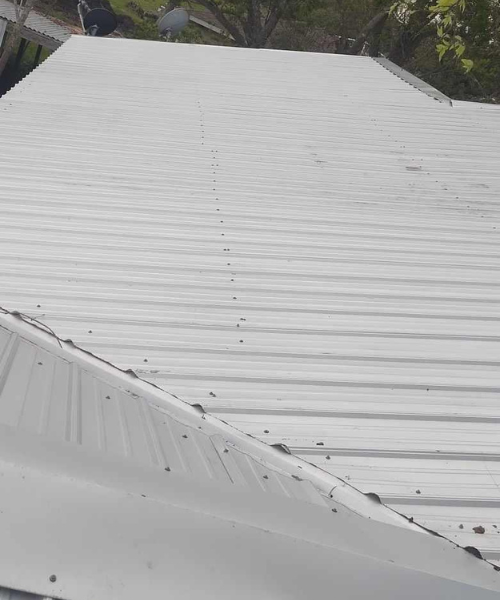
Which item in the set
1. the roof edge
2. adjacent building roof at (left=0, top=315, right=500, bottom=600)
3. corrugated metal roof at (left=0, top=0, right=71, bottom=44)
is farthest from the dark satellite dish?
adjacent building roof at (left=0, top=315, right=500, bottom=600)

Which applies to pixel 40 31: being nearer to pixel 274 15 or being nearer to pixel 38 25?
pixel 38 25

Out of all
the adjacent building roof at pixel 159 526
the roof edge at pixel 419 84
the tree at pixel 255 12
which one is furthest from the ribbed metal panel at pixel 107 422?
the tree at pixel 255 12

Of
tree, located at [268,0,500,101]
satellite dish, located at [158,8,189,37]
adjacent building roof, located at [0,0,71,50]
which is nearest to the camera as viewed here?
satellite dish, located at [158,8,189,37]

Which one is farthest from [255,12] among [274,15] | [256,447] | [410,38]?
[256,447]

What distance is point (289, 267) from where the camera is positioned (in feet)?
12.9

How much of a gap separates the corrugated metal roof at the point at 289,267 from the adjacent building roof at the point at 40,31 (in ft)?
39.6

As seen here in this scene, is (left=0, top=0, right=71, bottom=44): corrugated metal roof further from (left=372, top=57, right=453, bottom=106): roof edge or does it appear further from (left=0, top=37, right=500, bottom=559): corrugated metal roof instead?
(left=0, top=37, right=500, bottom=559): corrugated metal roof

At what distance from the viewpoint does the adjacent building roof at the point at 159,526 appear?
1223 mm

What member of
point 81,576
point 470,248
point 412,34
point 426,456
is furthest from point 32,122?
point 412,34

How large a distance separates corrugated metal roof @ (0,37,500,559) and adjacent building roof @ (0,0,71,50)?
39.6 feet

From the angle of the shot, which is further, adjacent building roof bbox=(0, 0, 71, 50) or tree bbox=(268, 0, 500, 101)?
adjacent building roof bbox=(0, 0, 71, 50)

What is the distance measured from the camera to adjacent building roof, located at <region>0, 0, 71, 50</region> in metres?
17.5

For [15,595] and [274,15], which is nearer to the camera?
[15,595]

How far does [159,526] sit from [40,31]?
64.3 feet
